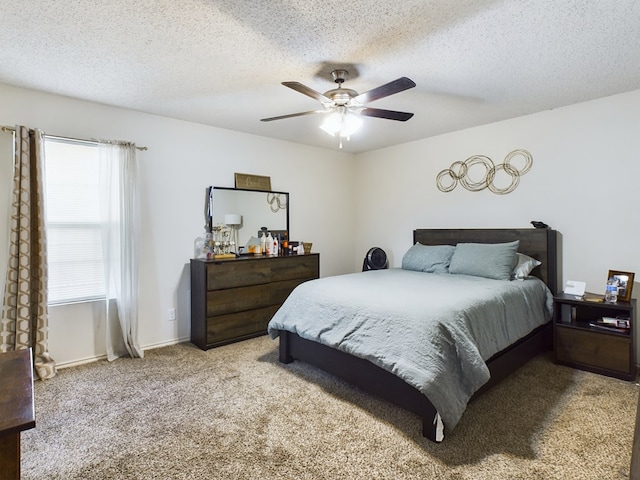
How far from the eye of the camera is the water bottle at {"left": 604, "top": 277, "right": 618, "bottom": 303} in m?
2.76

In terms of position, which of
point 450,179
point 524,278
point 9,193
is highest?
point 450,179

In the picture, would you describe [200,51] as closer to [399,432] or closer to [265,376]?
[265,376]

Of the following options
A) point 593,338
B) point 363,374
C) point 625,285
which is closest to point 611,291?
point 625,285

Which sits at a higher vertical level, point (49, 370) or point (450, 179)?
point (450, 179)

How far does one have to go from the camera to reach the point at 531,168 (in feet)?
11.4

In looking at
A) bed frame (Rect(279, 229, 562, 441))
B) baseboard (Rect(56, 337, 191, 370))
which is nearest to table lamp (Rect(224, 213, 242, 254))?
baseboard (Rect(56, 337, 191, 370))

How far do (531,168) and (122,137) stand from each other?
156 inches

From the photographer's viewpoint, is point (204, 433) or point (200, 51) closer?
point (204, 433)

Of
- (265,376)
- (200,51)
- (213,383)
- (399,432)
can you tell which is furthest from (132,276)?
(399,432)

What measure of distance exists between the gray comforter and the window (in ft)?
5.59

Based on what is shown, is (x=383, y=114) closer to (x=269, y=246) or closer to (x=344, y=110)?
(x=344, y=110)

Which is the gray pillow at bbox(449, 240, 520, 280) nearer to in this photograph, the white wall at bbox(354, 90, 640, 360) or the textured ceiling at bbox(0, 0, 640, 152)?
the white wall at bbox(354, 90, 640, 360)

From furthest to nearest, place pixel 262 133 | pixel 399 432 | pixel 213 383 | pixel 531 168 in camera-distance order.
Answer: pixel 262 133 → pixel 531 168 → pixel 213 383 → pixel 399 432

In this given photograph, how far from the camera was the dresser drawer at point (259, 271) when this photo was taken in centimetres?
342
